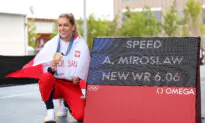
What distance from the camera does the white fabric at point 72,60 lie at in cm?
577

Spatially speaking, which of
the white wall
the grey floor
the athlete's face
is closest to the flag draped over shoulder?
the athlete's face

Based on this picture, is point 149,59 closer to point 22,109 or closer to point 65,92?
point 65,92

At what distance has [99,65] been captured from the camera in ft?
18.1

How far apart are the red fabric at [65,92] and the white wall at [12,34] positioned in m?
19.6

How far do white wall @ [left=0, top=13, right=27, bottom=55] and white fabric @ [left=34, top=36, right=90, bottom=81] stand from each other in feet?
64.0

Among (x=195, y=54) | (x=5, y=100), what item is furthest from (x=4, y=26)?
(x=195, y=54)

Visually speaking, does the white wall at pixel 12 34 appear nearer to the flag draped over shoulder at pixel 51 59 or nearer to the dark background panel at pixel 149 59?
the flag draped over shoulder at pixel 51 59

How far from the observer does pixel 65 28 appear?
19.3ft

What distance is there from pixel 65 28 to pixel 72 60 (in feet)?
1.44

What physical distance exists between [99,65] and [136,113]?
791 millimetres

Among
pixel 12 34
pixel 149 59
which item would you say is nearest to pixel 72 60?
pixel 149 59

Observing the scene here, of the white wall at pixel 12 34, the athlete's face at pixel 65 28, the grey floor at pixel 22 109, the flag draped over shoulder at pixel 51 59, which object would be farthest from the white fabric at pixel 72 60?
the white wall at pixel 12 34

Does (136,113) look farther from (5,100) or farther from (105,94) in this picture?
(5,100)

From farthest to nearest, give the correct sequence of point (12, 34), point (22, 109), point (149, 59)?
point (12, 34) → point (22, 109) → point (149, 59)
